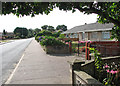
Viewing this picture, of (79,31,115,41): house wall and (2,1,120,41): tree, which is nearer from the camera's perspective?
(2,1,120,41): tree

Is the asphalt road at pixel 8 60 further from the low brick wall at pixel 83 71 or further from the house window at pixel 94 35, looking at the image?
the house window at pixel 94 35

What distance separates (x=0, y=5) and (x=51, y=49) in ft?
29.7

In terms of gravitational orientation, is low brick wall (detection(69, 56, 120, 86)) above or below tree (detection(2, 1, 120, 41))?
below

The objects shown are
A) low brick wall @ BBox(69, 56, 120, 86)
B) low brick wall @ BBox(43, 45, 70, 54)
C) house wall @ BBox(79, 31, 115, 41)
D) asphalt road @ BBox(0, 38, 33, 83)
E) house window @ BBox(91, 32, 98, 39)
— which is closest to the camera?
low brick wall @ BBox(69, 56, 120, 86)

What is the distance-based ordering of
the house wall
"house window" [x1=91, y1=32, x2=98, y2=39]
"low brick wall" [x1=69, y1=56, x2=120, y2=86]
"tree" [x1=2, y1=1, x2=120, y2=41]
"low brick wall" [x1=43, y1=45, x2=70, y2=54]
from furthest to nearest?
"house window" [x1=91, y1=32, x2=98, y2=39] < the house wall < "low brick wall" [x1=43, y1=45, x2=70, y2=54] < "tree" [x1=2, y1=1, x2=120, y2=41] < "low brick wall" [x1=69, y1=56, x2=120, y2=86]

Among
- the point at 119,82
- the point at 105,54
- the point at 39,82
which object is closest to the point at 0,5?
the point at 39,82

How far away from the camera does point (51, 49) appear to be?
12188 mm

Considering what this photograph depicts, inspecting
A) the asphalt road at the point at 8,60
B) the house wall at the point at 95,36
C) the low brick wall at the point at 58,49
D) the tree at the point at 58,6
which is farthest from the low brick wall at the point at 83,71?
the house wall at the point at 95,36

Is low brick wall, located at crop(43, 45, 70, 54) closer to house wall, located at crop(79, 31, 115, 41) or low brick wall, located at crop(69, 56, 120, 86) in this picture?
low brick wall, located at crop(69, 56, 120, 86)

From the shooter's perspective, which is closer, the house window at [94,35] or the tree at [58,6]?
the tree at [58,6]

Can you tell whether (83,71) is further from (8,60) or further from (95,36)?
(95,36)

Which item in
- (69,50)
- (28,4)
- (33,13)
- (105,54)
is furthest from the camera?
(69,50)

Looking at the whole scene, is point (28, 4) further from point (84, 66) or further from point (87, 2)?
point (84, 66)

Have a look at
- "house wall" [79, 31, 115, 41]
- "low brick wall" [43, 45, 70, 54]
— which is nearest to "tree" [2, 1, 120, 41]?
"low brick wall" [43, 45, 70, 54]
